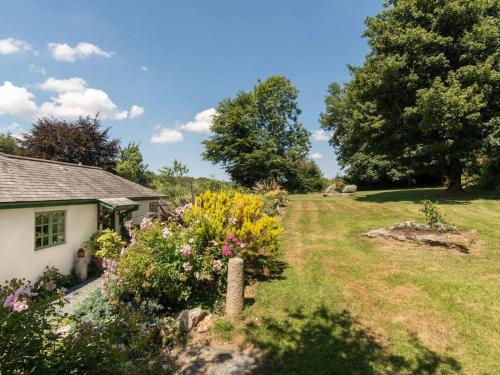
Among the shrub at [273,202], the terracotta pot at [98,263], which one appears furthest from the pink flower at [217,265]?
the shrub at [273,202]

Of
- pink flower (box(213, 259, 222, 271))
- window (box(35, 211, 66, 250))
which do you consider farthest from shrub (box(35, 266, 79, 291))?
pink flower (box(213, 259, 222, 271))

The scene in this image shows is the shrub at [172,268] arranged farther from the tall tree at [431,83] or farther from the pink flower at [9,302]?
the tall tree at [431,83]

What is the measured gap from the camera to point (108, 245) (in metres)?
11.6

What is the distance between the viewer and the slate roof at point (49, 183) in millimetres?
9438

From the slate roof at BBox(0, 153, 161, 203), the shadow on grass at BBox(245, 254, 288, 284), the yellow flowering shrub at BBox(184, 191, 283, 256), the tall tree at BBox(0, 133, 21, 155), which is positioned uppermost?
the tall tree at BBox(0, 133, 21, 155)

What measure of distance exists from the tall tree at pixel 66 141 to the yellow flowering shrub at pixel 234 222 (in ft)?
71.5

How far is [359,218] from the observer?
1572 cm

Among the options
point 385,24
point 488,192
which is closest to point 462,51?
point 385,24

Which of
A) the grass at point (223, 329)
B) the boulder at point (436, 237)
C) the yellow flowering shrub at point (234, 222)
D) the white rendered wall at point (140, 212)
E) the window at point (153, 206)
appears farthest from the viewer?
the window at point (153, 206)

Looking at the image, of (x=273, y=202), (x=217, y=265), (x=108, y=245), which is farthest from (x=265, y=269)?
(x=273, y=202)

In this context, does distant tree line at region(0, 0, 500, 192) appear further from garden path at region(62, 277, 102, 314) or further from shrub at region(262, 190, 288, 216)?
garden path at region(62, 277, 102, 314)

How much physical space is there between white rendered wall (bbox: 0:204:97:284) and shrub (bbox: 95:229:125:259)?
730mm

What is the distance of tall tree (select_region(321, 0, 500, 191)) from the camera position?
1738 centimetres

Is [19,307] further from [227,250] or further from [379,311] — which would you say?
[379,311]
